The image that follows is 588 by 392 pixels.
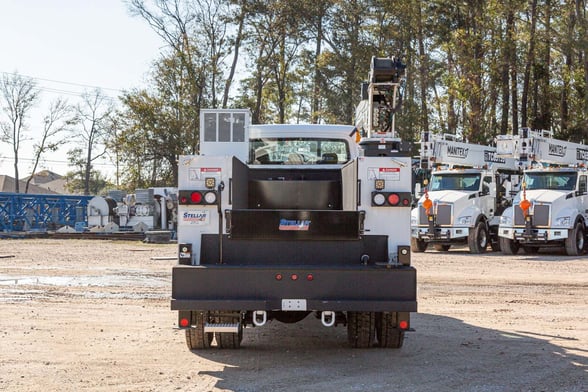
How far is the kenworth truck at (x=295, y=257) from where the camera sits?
7.44m

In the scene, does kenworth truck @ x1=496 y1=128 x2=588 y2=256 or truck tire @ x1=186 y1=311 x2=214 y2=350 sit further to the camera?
kenworth truck @ x1=496 y1=128 x2=588 y2=256

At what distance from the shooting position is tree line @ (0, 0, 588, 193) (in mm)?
40531

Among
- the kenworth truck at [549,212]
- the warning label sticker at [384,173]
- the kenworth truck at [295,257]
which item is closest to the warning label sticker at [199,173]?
the kenworth truck at [295,257]

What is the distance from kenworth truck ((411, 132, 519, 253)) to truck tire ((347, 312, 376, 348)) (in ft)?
58.3

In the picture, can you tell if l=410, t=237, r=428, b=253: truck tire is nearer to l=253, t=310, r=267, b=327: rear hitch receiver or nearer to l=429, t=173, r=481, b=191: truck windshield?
l=429, t=173, r=481, b=191: truck windshield

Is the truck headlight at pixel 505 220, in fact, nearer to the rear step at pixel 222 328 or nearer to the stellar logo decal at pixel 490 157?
the stellar logo decal at pixel 490 157

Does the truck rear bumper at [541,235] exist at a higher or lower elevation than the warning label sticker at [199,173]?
lower

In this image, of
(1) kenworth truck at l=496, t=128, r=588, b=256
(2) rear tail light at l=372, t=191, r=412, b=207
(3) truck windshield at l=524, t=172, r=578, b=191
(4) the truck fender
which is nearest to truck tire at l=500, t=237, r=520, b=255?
(1) kenworth truck at l=496, t=128, r=588, b=256

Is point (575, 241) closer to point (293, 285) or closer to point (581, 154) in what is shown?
point (581, 154)

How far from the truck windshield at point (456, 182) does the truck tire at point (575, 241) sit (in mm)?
3308

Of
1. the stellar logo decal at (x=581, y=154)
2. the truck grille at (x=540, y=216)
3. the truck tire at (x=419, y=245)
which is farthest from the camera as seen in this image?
the stellar logo decal at (x=581, y=154)

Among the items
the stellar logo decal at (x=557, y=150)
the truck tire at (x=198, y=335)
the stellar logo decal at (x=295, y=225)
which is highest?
the stellar logo decal at (x=557, y=150)

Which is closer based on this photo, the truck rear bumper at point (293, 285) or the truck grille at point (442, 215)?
the truck rear bumper at point (293, 285)

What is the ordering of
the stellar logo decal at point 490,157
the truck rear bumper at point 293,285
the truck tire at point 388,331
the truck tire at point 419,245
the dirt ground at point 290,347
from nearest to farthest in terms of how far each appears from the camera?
the dirt ground at point 290,347 < the truck rear bumper at point 293,285 < the truck tire at point 388,331 < the truck tire at point 419,245 < the stellar logo decal at point 490,157
